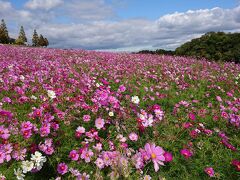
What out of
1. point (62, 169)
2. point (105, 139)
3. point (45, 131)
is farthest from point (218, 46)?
point (62, 169)

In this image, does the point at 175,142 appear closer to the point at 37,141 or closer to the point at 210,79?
the point at 37,141

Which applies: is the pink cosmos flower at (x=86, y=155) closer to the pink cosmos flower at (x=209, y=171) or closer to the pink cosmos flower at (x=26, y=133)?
the pink cosmos flower at (x=26, y=133)

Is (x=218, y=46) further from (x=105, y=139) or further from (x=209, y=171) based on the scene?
(x=105, y=139)

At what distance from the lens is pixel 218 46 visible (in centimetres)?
1927

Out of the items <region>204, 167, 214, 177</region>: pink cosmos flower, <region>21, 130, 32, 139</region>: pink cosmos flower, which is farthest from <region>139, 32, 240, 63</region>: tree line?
<region>21, 130, 32, 139</region>: pink cosmos flower

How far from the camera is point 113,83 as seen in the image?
8.05 metres

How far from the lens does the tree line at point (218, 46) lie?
18547mm

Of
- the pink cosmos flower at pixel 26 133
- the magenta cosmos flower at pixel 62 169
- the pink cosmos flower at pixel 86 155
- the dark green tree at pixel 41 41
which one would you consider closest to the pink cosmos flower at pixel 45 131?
the pink cosmos flower at pixel 26 133

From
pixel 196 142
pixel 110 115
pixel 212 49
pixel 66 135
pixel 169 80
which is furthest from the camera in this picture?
pixel 212 49

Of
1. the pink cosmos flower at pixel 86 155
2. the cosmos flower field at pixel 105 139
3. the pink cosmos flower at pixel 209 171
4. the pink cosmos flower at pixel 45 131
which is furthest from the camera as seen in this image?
the pink cosmos flower at pixel 209 171

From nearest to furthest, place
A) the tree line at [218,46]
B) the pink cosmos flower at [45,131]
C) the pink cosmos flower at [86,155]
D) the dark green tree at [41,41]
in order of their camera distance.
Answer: the pink cosmos flower at [86,155] → the pink cosmos flower at [45,131] → the tree line at [218,46] → the dark green tree at [41,41]

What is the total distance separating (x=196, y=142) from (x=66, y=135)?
2174 millimetres

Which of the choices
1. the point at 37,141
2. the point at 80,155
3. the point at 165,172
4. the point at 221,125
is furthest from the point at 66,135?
the point at 221,125

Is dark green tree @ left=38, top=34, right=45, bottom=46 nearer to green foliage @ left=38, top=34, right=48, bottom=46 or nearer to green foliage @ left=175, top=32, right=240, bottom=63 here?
green foliage @ left=38, top=34, right=48, bottom=46
